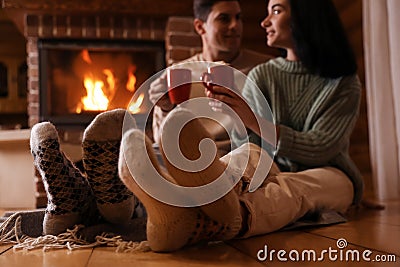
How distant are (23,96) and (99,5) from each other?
1.74 metres

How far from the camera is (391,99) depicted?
81.7 inches

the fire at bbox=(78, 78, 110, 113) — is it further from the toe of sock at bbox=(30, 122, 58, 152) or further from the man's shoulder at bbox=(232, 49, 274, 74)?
the toe of sock at bbox=(30, 122, 58, 152)

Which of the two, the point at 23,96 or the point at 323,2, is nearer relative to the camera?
the point at 323,2

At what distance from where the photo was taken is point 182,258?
933mm

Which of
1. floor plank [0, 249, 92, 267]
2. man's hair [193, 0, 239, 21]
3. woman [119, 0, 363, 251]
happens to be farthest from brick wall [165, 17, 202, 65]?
floor plank [0, 249, 92, 267]

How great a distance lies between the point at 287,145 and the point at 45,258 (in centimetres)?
72

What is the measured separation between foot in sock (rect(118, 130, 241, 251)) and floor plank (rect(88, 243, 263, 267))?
21mm

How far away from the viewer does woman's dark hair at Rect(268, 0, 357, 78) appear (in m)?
1.55

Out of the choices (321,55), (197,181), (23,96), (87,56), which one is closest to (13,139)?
(87,56)

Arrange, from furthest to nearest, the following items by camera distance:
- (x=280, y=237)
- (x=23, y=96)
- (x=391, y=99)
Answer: (x=23, y=96)
(x=391, y=99)
(x=280, y=237)

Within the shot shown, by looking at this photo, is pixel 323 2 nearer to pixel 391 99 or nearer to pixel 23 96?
pixel 391 99

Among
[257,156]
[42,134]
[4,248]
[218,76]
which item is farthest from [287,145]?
[4,248]

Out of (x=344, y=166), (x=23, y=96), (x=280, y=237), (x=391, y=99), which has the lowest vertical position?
(x=280, y=237)

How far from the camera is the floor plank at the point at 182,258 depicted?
89 centimetres
